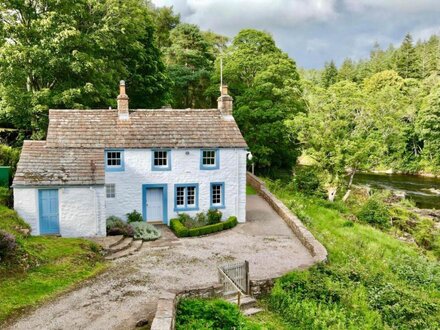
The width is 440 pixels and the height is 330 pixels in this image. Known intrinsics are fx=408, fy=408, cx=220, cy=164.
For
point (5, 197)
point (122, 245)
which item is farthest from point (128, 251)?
point (5, 197)

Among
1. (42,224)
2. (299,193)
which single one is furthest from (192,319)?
(299,193)

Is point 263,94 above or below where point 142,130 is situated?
above

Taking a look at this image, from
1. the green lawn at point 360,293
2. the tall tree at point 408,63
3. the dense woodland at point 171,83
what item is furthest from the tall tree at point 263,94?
the tall tree at point 408,63

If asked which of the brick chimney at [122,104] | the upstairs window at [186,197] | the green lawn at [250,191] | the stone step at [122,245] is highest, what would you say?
the brick chimney at [122,104]

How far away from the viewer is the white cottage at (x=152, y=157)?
22719 mm

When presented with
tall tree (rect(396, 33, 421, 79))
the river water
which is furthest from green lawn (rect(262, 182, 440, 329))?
tall tree (rect(396, 33, 421, 79))

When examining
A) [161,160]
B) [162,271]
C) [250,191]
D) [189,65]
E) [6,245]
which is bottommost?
[162,271]

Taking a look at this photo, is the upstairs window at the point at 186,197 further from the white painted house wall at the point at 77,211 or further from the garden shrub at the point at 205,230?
the white painted house wall at the point at 77,211

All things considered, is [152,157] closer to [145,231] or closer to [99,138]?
[99,138]

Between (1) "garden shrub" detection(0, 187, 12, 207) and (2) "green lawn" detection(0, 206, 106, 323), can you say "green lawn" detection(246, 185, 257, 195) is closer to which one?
(2) "green lawn" detection(0, 206, 106, 323)

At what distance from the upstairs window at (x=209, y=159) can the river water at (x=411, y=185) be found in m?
26.8

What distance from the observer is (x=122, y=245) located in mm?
20234

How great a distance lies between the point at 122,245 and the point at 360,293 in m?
11.3

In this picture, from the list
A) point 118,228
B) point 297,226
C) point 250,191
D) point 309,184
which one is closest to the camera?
point 118,228
